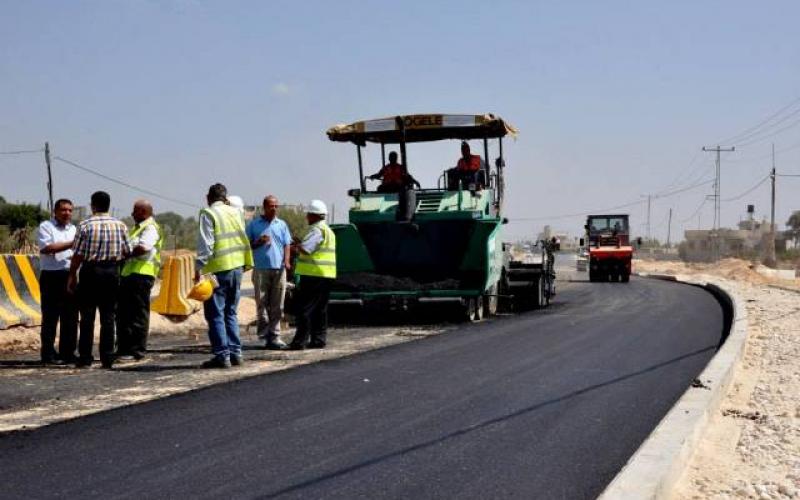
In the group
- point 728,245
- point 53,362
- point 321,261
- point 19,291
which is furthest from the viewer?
point 728,245

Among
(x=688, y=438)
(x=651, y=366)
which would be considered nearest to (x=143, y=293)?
(x=651, y=366)

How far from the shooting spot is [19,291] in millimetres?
11328

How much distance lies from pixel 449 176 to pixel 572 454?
33.0ft

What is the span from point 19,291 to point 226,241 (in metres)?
4.02

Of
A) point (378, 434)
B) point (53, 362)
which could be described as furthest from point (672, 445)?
point (53, 362)

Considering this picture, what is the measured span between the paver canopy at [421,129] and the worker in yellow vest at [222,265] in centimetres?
630

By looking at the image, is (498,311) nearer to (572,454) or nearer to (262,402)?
(262,402)

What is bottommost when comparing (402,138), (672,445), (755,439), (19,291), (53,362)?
(755,439)

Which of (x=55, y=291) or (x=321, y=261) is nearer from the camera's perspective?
(x=55, y=291)

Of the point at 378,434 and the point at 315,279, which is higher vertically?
the point at 315,279

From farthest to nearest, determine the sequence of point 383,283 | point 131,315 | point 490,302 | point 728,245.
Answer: point 728,245
point 490,302
point 383,283
point 131,315

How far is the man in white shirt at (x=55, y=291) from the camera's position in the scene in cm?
895

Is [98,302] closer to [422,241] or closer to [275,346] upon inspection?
[275,346]

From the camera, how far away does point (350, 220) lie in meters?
14.4
